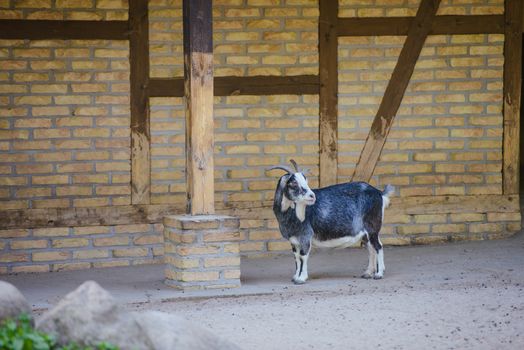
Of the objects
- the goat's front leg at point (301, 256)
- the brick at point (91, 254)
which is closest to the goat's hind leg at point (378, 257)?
the goat's front leg at point (301, 256)

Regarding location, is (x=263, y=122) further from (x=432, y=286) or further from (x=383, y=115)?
(x=432, y=286)

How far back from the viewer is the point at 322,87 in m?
11.0

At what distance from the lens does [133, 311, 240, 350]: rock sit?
5.01 metres

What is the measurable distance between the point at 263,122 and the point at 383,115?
4.39 ft

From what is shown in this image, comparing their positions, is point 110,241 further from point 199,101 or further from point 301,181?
point 301,181

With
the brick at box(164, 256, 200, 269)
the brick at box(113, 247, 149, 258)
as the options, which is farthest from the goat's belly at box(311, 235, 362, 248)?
the brick at box(113, 247, 149, 258)

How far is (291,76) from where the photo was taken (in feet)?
35.9

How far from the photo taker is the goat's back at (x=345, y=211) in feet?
31.2

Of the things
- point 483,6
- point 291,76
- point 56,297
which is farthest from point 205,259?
point 483,6

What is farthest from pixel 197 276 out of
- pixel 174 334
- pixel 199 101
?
pixel 174 334

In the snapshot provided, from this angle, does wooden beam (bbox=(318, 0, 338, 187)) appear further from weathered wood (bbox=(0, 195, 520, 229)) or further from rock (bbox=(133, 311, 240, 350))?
rock (bbox=(133, 311, 240, 350))

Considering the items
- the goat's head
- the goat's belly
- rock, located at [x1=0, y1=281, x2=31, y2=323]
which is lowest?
the goat's belly

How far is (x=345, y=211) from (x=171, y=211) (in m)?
2.08

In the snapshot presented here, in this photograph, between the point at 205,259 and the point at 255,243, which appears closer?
the point at 205,259
